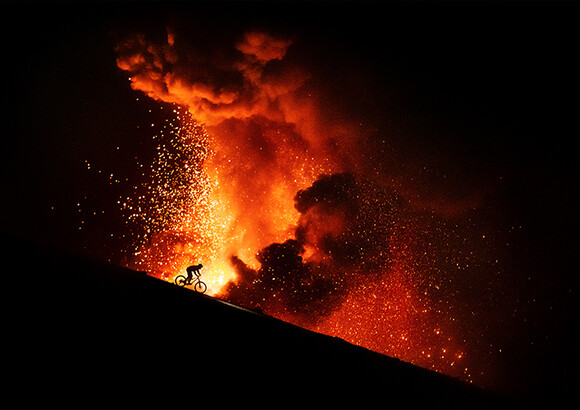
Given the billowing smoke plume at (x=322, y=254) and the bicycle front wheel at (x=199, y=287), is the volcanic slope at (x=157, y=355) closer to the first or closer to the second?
the bicycle front wheel at (x=199, y=287)

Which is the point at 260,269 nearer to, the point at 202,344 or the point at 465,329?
the point at 465,329

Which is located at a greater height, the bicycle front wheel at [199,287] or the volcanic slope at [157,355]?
the bicycle front wheel at [199,287]

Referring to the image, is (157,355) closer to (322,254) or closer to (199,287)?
(199,287)

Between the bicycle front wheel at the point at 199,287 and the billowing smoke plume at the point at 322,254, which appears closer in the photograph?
the bicycle front wheel at the point at 199,287

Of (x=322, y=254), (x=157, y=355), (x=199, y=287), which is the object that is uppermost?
(x=322, y=254)

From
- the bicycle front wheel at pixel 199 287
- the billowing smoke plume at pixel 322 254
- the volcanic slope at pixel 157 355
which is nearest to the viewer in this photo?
the volcanic slope at pixel 157 355

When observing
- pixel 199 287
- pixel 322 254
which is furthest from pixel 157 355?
pixel 322 254

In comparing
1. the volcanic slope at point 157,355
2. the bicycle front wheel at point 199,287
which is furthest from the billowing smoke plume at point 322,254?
the volcanic slope at point 157,355

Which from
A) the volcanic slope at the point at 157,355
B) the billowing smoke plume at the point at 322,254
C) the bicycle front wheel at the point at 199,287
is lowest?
the volcanic slope at the point at 157,355

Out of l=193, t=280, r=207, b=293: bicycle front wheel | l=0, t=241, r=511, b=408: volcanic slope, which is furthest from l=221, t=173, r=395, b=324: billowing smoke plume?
l=0, t=241, r=511, b=408: volcanic slope
